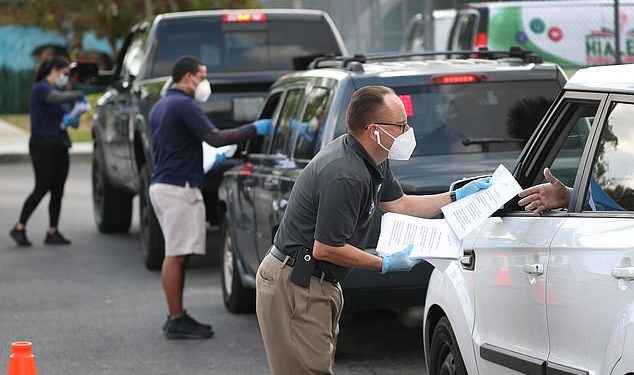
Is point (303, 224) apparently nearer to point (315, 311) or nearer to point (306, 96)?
point (315, 311)

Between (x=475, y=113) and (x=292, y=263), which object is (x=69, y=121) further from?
(x=292, y=263)

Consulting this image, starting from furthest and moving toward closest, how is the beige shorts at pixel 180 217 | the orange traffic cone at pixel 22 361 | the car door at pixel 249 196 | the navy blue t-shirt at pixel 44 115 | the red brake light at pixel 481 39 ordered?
the red brake light at pixel 481 39, the navy blue t-shirt at pixel 44 115, the beige shorts at pixel 180 217, the car door at pixel 249 196, the orange traffic cone at pixel 22 361

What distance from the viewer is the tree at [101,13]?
38438 millimetres

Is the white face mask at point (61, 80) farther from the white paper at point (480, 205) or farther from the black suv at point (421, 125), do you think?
the white paper at point (480, 205)

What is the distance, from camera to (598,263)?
16.0 ft

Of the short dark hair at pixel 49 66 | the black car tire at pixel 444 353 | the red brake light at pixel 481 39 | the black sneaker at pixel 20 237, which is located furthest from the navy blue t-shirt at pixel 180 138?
the red brake light at pixel 481 39

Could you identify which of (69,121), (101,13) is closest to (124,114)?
(69,121)

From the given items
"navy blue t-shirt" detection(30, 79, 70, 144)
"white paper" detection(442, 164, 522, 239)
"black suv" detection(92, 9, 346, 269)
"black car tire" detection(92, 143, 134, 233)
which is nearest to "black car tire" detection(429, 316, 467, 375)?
"white paper" detection(442, 164, 522, 239)

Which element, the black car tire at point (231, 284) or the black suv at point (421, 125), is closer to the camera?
the black suv at point (421, 125)

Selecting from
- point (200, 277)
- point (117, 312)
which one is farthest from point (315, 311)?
point (200, 277)

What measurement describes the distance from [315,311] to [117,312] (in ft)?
18.6

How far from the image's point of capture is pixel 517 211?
19.1 ft

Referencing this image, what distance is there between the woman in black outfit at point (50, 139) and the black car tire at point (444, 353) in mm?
9212

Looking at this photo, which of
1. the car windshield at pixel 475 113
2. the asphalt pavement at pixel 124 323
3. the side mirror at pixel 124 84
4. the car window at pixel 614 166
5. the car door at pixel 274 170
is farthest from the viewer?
the side mirror at pixel 124 84
